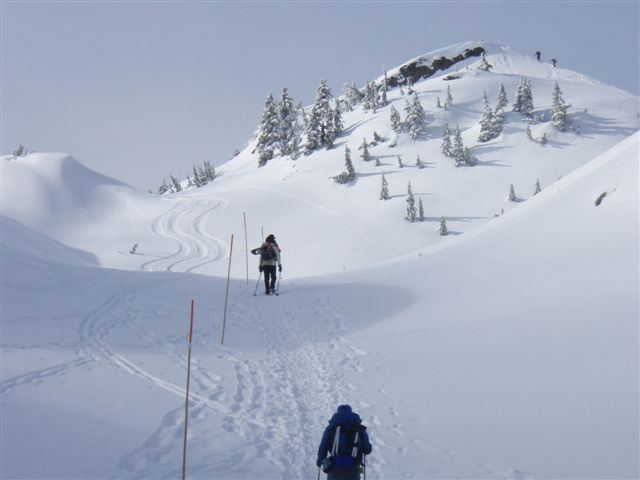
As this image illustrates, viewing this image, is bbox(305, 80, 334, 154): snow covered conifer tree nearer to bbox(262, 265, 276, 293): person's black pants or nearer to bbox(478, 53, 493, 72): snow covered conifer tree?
bbox(262, 265, 276, 293): person's black pants

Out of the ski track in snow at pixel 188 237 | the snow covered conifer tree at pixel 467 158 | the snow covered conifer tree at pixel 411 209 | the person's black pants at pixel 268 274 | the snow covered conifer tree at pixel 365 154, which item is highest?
the snow covered conifer tree at pixel 365 154

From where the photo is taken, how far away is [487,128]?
60156 millimetres

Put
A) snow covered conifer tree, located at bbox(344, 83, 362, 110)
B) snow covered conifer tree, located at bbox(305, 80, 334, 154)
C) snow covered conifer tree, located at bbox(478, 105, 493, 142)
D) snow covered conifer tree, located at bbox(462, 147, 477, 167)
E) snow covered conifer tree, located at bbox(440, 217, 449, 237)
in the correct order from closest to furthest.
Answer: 1. snow covered conifer tree, located at bbox(440, 217, 449, 237)
2. snow covered conifer tree, located at bbox(462, 147, 477, 167)
3. snow covered conifer tree, located at bbox(478, 105, 493, 142)
4. snow covered conifer tree, located at bbox(305, 80, 334, 154)
5. snow covered conifer tree, located at bbox(344, 83, 362, 110)

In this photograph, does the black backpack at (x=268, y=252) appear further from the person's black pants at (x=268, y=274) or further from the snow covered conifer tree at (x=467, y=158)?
the snow covered conifer tree at (x=467, y=158)

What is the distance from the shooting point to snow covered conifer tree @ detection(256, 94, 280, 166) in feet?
235

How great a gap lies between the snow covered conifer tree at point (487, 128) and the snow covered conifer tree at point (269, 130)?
30.2 m

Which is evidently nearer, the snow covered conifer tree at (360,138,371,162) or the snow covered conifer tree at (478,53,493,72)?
the snow covered conifer tree at (360,138,371,162)

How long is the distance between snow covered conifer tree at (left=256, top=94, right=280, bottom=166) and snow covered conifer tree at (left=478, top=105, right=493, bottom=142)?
30.2 meters

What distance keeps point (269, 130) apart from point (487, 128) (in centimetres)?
3224

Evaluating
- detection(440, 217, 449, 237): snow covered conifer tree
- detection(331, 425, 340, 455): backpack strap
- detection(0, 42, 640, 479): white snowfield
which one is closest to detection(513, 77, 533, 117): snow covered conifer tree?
detection(440, 217, 449, 237): snow covered conifer tree

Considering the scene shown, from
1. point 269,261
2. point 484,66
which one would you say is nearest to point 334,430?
point 269,261

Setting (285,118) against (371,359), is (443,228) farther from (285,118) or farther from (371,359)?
(285,118)

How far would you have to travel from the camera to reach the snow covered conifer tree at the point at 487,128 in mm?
59906

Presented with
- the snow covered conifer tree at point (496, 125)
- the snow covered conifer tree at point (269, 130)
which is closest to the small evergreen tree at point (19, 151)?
the snow covered conifer tree at point (269, 130)
